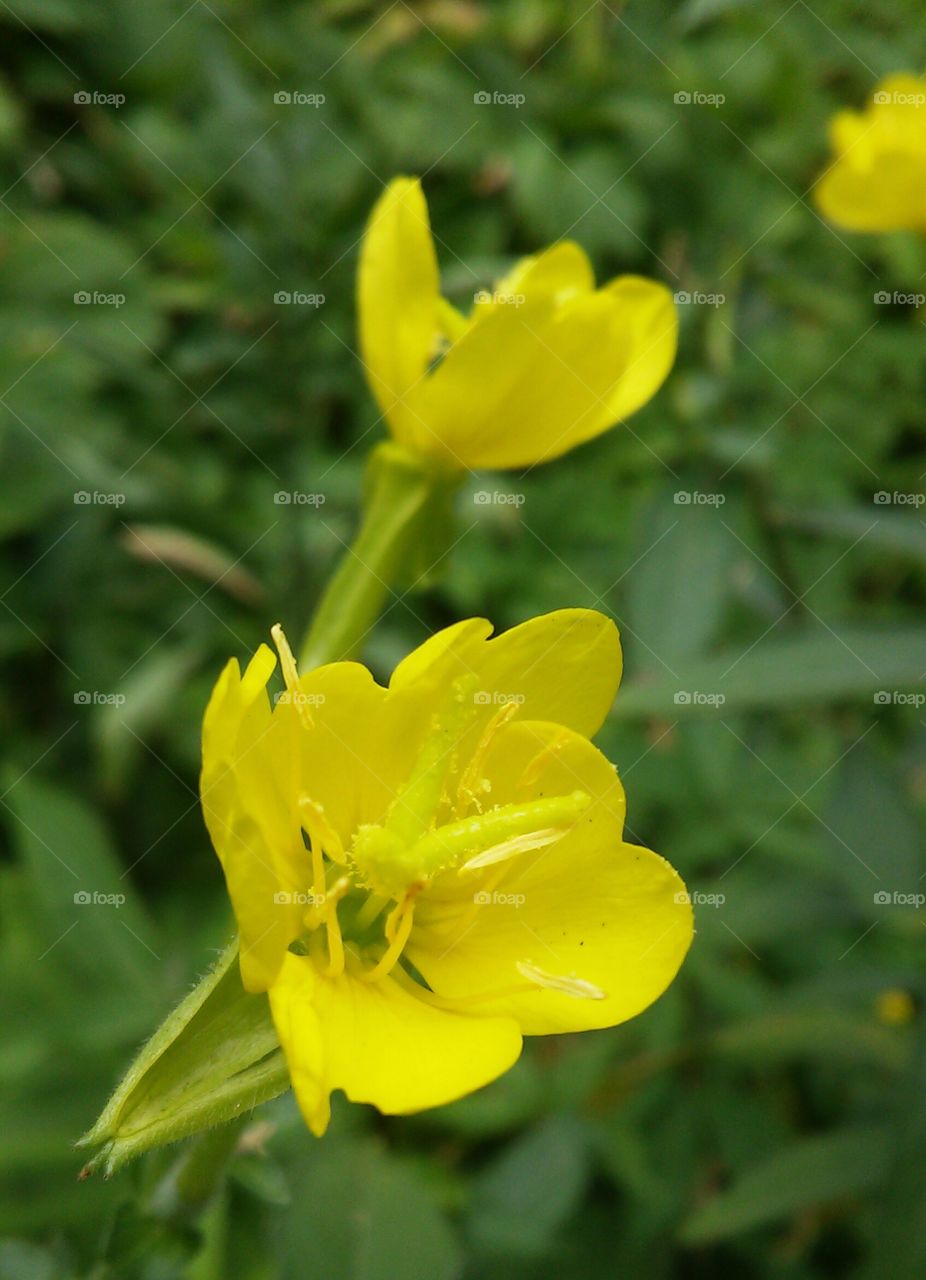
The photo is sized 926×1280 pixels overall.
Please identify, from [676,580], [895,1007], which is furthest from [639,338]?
[895,1007]

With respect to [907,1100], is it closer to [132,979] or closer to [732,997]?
[732,997]

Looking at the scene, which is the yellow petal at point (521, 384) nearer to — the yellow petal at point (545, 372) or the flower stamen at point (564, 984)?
the yellow petal at point (545, 372)

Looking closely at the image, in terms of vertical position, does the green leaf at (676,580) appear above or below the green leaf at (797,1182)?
above

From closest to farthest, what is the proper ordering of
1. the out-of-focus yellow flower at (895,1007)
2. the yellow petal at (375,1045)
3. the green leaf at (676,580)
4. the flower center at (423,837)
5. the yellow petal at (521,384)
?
1. the yellow petal at (375,1045)
2. the flower center at (423,837)
3. the yellow petal at (521,384)
4. the green leaf at (676,580)
5. the out-of-focus yellow flower at (895,1007)

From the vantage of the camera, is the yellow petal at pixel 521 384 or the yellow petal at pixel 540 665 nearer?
the yellow petal at pixel 540 665

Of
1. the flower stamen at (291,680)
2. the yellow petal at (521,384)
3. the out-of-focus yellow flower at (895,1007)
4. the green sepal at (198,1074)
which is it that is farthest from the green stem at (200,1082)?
the out-of-focus yellow flower at (895,1007)

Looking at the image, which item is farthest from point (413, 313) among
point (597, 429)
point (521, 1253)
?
point (521, 1253)
